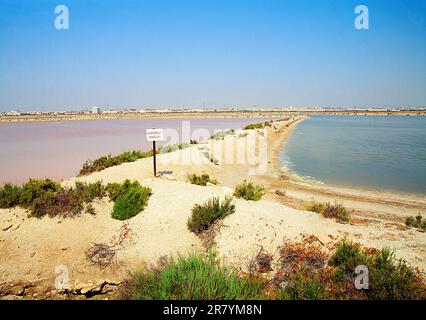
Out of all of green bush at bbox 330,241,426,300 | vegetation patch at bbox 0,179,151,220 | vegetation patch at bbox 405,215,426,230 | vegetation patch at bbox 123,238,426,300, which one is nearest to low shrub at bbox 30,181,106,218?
vegetation patch at bbox 0,179,151,220

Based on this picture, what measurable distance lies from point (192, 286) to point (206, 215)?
3256 mm

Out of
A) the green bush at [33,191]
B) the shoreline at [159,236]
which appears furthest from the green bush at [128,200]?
the green bush at [33,191]

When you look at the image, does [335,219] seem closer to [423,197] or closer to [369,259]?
[369,259]

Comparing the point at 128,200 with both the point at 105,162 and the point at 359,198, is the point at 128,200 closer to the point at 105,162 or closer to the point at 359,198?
the point at 105,162

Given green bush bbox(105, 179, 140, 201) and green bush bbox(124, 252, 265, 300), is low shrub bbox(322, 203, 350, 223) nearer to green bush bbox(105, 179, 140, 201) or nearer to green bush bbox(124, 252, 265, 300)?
green bush bbox(124, 252, 265, 300)

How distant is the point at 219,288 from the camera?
175 inches

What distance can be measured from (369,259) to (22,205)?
8310 mm

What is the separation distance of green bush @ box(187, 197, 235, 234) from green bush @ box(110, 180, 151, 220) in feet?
5.21

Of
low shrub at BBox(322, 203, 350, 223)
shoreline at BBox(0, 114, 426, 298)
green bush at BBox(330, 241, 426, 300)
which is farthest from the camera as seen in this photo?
low shrub at BBox(322, 203, 350, 223)

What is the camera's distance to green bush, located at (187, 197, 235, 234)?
757 cm

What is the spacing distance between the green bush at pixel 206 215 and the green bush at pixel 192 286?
2.51 metres

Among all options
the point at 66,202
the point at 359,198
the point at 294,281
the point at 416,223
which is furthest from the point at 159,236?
the point at 359,198
